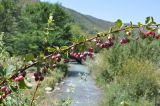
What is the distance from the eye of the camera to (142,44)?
22.6 metres

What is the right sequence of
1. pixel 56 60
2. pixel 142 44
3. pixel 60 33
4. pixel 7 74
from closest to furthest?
1. pixel 7 74
2. pixel 56 60
3. pixel 142 44
4. pixel 60 33

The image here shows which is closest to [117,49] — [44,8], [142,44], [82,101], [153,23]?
[142,44]

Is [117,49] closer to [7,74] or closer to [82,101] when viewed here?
[82,101]

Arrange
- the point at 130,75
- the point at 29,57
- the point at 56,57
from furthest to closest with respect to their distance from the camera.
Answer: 1. the point at 130,75
2. the point at 56,57
3. the point at 29,57

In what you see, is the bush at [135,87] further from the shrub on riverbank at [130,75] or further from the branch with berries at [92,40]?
the branch with berries at [92,40]

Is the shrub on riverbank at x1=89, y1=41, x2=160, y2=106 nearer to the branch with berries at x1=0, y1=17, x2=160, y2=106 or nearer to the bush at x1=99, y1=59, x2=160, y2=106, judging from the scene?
the bush at x1=99, y1=59, x2=160, y2=106

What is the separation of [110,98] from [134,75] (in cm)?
258

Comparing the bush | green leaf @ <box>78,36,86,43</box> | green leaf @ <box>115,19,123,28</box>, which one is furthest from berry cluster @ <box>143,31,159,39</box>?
the bush

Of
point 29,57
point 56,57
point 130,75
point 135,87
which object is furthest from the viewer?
point 130,75

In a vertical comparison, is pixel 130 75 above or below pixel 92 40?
below

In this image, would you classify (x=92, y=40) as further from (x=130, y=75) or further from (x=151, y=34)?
(x=130, y=75)

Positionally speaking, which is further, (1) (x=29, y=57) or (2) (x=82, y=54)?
(2) (x=82, y=54)

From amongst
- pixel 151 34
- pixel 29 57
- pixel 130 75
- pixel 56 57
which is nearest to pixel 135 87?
pixel 130 75

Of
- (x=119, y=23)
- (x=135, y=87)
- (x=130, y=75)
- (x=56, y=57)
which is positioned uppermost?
(x=119, y=23)
